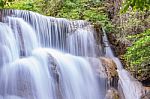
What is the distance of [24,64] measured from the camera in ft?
25.8

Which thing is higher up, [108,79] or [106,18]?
[106,18]

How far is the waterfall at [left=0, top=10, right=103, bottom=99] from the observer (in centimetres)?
758

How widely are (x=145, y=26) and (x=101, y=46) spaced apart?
240 cm

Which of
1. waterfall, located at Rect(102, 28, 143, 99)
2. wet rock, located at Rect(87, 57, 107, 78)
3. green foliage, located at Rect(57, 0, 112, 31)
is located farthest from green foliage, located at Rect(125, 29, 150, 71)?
green foliage, located at Rect(57, 0, 112, 31)

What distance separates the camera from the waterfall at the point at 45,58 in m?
7.58

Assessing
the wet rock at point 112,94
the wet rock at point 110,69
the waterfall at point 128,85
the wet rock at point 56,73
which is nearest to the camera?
the wet rock at point 56,73

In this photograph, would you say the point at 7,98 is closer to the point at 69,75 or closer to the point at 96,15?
the point at 69,75

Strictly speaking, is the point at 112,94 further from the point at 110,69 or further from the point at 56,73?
the point at 56,73

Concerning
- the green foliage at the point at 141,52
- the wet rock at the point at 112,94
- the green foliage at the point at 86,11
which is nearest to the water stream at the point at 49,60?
the wet rock at the point at 112,94

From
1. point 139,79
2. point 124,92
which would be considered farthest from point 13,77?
point 139,79

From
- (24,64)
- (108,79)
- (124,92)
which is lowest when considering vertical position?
(124,92)

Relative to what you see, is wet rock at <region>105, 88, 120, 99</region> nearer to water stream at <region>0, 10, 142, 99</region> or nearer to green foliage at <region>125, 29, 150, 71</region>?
water stream at <region>0, 10, 142, 99</region>

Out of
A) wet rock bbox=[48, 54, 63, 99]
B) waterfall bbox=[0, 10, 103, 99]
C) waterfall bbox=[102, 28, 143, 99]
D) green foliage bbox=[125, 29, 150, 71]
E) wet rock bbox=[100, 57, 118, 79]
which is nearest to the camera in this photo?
waterfall bbox=[0, 10, 103, 99]

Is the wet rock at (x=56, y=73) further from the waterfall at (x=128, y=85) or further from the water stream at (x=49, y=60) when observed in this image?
the waterfall at (x=128, y=85)
